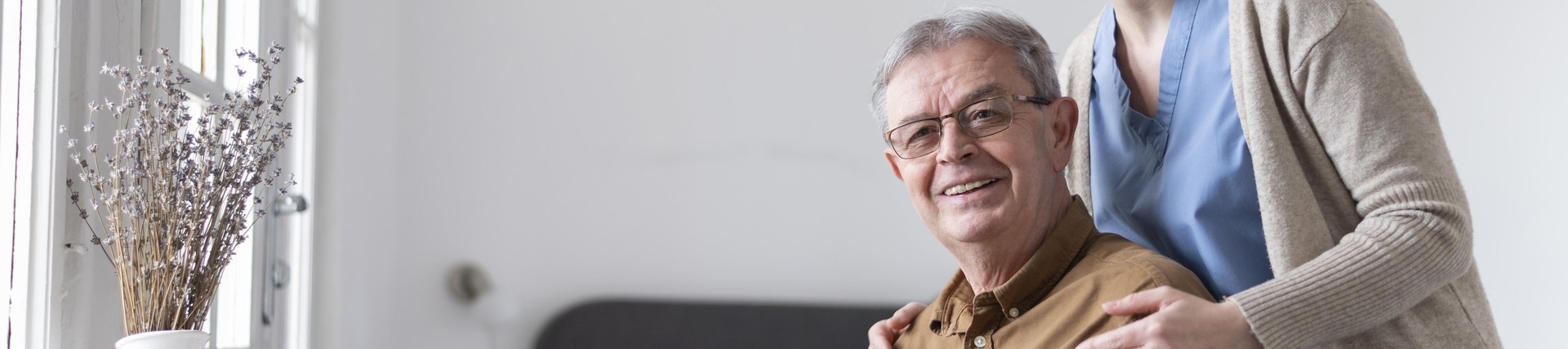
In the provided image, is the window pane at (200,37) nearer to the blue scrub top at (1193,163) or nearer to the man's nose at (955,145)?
the man's nose at (955,145)

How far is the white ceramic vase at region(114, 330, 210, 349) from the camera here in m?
1.20


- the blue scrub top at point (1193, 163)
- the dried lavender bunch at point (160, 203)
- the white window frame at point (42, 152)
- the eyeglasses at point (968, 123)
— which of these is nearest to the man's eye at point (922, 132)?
the eyeglasses at point (968, 123)

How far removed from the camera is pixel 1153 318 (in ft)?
3.42

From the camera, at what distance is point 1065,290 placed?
4.23ft

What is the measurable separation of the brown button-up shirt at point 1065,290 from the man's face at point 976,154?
0.17 ft

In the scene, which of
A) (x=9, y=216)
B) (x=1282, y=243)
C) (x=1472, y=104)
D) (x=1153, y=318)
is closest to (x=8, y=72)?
(x=9, y=216)

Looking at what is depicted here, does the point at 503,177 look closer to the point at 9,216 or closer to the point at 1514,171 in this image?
the point at 9,216

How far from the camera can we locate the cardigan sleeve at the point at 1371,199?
107 cm

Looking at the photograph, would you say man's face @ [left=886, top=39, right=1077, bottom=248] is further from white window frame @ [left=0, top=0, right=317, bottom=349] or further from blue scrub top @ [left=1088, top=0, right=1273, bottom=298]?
white window frame @ [left=0, top=0, right=317, bottom=349]

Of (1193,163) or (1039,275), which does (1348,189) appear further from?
(1039,275)

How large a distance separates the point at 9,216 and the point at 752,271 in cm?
179

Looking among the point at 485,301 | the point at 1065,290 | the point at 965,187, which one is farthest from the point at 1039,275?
the point at 485,301

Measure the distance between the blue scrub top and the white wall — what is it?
1416mm

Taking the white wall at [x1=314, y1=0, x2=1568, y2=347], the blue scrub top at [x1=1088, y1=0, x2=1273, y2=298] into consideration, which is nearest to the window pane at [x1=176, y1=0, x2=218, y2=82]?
the white wall at [x1=314, y1=0, x2=1568, y2=347]
